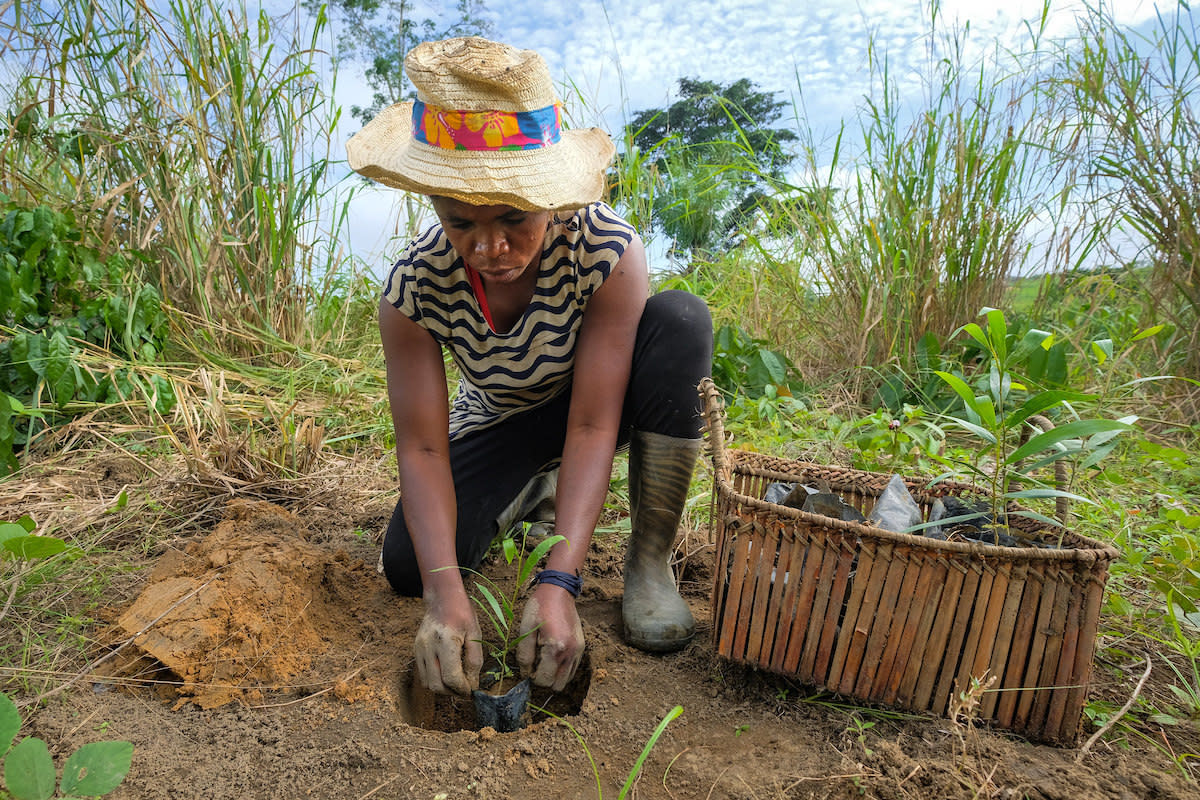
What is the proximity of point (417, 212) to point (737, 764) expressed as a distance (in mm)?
3292

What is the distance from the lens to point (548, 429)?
187 cm

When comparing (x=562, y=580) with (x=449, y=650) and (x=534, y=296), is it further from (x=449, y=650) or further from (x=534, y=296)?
(x=534, y=296)

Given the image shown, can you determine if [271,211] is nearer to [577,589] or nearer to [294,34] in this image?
[294,34]

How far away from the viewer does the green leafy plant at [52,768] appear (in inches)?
35.1

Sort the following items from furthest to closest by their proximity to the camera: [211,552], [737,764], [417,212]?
1. [417,212]
2. [211,552]
3. [737,764]

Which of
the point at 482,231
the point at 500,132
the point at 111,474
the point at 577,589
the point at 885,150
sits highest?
the point at 885,150

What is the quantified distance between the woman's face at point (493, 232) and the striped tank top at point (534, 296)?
0.63 feet

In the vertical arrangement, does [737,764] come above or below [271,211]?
below

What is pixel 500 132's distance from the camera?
3.85 ft

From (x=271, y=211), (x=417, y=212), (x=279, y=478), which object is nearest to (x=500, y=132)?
(x=279, y=478)

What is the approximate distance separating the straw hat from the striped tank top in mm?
259

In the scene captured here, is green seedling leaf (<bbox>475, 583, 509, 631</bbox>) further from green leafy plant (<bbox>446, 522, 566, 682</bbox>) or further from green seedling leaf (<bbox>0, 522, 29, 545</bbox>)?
green seedling leaf (<bbox>0, 522, 29, 545</bbox>)

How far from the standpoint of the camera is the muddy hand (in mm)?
1320

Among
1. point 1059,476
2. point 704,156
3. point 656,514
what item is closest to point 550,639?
point 656,514
